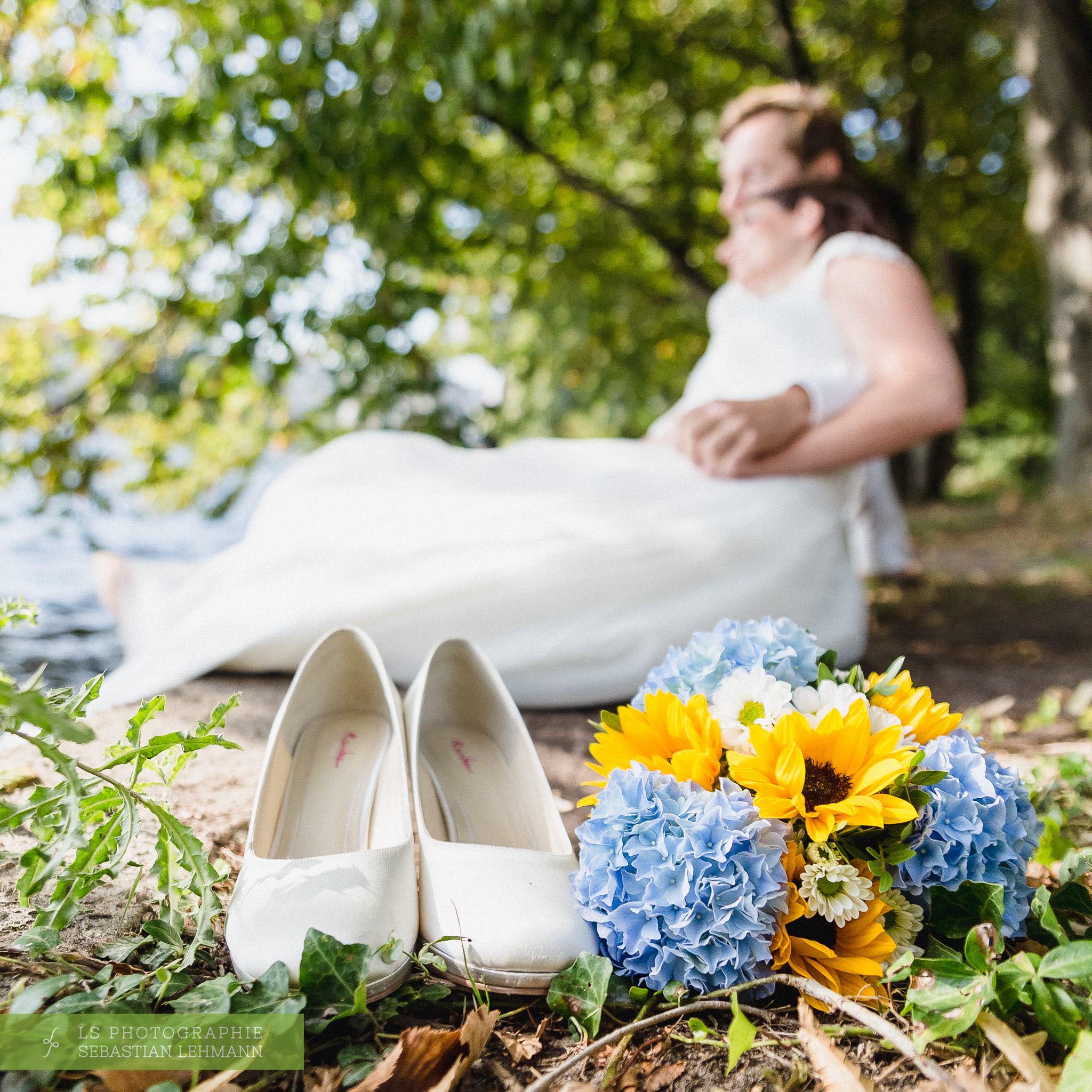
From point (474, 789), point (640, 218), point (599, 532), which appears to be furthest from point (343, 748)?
point (640, 218)

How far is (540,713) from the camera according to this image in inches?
72.4

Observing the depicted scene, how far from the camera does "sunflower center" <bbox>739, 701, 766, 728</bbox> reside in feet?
2.92

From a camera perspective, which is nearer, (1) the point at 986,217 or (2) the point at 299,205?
(2) the point at 299,205

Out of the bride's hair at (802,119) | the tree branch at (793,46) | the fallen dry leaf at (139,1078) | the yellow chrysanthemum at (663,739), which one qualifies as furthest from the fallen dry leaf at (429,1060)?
the tree branch at (793,46)

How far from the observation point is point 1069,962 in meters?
0.70

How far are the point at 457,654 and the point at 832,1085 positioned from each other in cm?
83

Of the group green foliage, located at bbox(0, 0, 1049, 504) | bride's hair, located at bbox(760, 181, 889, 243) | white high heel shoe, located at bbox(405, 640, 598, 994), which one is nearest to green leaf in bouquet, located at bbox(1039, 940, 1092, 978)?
white high heel shoe, located at bbox(405, 640, 598, 994)

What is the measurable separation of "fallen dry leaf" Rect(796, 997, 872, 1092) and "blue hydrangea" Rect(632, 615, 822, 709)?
0.35 meters

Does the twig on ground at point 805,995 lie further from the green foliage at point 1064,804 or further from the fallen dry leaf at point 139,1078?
the green foliage at point 1064,804

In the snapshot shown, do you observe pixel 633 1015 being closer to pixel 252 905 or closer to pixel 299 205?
pixel 252 905

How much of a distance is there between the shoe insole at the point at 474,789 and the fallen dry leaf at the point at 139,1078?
0.42m

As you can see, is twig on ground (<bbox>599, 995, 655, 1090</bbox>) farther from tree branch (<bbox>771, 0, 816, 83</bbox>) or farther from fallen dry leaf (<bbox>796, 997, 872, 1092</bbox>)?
tree branch (<bbox>771, 0, 816, 83</bbox>)

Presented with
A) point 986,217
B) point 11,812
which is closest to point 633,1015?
point 11,812

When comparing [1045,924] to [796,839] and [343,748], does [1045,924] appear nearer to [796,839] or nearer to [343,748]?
[796,839]
